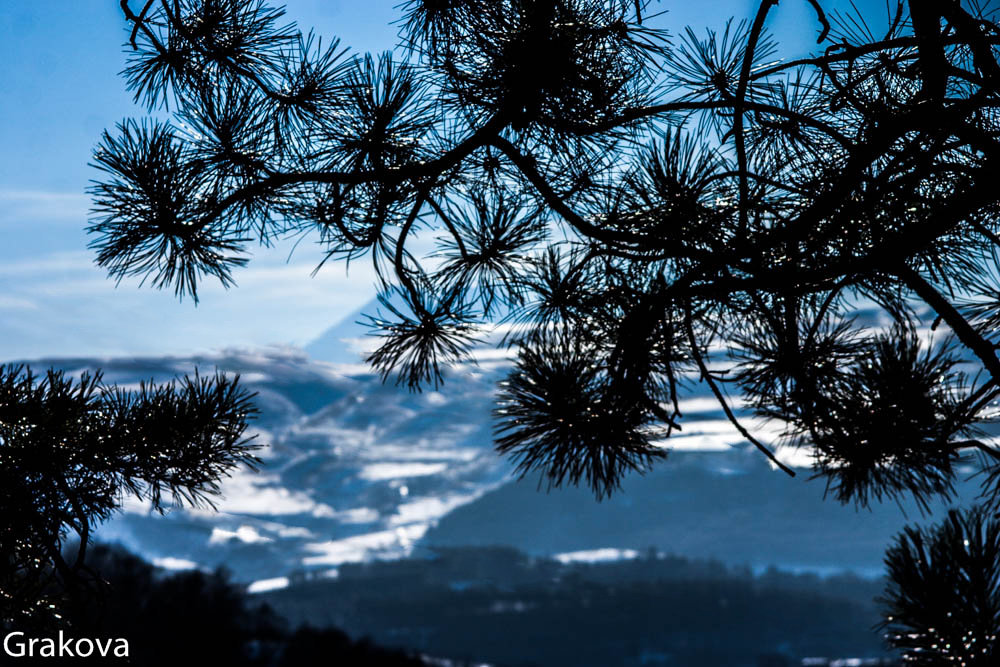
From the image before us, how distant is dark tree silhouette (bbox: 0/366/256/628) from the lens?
2.07 feet

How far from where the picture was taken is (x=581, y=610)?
24.5 ft

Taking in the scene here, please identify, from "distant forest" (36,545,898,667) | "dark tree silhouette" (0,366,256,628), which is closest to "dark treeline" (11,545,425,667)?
"dark tree silhouette" (0,366,256,628)

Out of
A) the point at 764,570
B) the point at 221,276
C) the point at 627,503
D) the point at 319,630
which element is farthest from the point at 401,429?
the point at 221,276

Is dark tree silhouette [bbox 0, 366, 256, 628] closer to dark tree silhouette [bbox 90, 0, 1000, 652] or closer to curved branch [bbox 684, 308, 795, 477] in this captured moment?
dark tree silhouette [bbox 90, 0, 1000, 652]

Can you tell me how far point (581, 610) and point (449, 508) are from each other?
12.8ft

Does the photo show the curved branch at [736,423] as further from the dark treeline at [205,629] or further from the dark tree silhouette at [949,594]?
the dark treeline at [205,629]

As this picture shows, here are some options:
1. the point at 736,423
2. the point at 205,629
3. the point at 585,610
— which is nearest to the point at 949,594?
the point at 736,423

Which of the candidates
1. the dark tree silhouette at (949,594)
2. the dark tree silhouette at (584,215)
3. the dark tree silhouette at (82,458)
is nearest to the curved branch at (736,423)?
the dark tree silhouette at (584,215)

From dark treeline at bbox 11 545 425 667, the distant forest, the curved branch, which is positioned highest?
the curved branch

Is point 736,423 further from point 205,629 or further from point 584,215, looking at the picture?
point 205,629

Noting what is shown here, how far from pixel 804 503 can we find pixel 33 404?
38.4 ft

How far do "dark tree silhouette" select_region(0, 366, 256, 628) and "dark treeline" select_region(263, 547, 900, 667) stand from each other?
677 centimetres

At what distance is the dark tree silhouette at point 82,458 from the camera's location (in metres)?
0.63

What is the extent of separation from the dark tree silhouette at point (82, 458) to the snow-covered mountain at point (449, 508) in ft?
18.5
